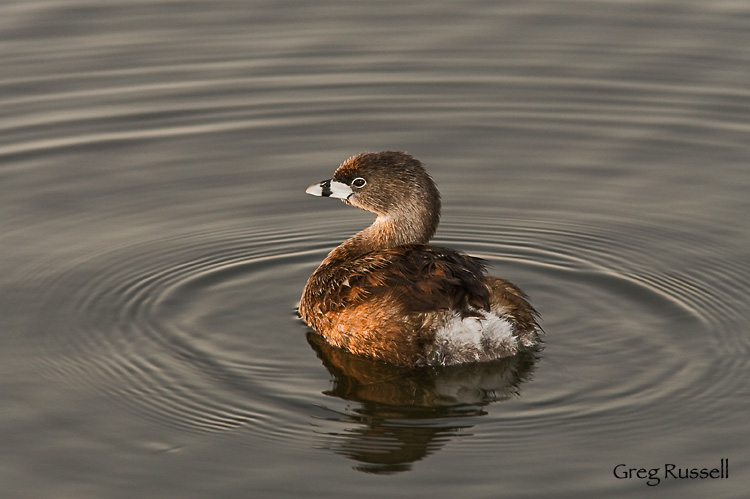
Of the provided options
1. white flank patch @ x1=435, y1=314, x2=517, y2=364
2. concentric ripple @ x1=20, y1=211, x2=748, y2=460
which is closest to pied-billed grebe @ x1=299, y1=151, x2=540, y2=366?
white flank patch @ x1=435, y1=314, x2=517, y2=364

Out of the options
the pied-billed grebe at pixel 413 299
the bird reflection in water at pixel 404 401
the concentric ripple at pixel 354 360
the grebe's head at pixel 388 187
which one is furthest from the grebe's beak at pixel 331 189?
the bird reflection in water at pixel 404 401

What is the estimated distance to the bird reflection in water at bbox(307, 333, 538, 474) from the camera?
7.37 metres

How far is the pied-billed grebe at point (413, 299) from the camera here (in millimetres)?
8102

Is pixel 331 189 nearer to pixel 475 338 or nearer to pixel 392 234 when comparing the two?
pixel 392 234

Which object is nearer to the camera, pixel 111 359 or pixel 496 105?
→ pixel 111 359

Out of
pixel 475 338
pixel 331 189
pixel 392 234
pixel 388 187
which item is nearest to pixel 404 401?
pixel 475 338

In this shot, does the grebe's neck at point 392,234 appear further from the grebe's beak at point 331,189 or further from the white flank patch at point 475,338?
the white flank patch at point 475,338

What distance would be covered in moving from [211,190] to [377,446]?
4.32m

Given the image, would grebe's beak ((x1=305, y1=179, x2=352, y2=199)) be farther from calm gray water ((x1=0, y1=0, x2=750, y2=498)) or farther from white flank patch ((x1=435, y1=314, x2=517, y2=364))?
white flank patch ((x1=435, y1=314, x2=517, y2=364))

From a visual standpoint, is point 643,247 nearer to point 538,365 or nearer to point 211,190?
point 538,365

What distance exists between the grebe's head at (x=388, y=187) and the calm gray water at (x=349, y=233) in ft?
2.79

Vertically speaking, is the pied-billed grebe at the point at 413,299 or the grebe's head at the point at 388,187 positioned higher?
the grebe's head at the point at 388,187

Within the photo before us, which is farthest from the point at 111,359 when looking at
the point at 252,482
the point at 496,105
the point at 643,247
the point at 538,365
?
the point at 496,105

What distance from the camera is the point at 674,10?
13773mm
